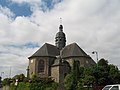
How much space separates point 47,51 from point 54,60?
3515 mm

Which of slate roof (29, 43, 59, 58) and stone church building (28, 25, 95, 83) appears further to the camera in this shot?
slate roof (29, 43, 59, 58)

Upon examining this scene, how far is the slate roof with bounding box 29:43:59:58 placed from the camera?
65.0 meters

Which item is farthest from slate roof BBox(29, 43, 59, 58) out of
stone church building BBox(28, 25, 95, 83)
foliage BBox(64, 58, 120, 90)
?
foliage BBox(64, 58, 120, 90)

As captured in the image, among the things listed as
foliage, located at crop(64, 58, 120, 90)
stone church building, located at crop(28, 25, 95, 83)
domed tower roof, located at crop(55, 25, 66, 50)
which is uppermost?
domed tower roof, located at crop(55, 25, 66, 50)

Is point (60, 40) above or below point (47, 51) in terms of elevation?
above

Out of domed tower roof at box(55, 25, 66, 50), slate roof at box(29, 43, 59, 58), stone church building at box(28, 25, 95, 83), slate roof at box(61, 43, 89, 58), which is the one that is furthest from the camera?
domed tower roof at box(55, 25, 66, 50)

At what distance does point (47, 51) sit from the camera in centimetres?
6600

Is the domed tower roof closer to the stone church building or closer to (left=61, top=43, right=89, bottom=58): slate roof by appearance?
the stone church building

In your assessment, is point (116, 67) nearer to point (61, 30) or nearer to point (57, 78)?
point (57, 78)

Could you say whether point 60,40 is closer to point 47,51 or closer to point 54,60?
point 47,51

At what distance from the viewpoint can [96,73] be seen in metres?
42.0

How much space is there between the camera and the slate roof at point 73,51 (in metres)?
63.8

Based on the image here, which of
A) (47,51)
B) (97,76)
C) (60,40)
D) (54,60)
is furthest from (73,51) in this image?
(97,76)

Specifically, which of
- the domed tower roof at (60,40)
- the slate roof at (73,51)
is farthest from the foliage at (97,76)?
the domed tower roof at (60,40)
